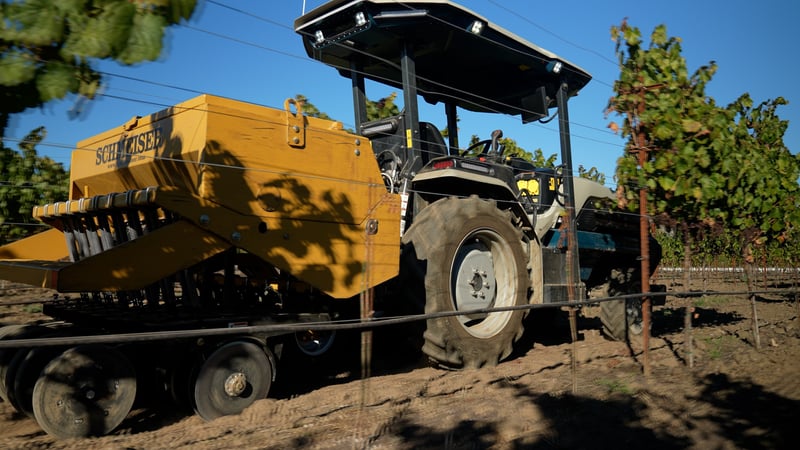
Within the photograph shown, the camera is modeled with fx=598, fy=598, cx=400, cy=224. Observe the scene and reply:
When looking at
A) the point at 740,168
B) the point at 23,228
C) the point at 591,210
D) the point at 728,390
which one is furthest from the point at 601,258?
the point at 23,228

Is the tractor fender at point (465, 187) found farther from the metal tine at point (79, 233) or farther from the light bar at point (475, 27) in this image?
the metal tine at point (79, 233)

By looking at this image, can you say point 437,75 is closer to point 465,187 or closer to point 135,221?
point 465,187

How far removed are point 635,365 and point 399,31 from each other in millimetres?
4013

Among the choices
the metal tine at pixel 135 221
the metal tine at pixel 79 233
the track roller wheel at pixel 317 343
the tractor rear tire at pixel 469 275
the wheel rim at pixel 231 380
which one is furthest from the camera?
the tractor rear tire at pixel 469 275

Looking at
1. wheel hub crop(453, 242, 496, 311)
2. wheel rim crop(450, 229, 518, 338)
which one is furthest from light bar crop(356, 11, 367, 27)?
wheel hub crop(453, 242, 496, 311)

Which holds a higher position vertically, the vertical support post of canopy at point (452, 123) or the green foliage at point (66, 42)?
the vertical support post of canopy at point (452, 123)

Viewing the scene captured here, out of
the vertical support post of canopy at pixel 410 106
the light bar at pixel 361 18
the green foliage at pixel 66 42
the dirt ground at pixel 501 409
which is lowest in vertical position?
the dirt ground at pixel 501 409

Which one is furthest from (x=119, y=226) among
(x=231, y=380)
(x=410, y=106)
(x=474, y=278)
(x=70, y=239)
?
(x=474, y=278)

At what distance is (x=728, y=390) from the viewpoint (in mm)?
4969

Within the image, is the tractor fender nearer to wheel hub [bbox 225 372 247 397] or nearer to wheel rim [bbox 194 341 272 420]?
wheel rim [bbox 194 341 272 420]

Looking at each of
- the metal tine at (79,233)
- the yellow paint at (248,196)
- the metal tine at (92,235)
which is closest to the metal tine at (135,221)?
the yellow paint at (248,196)

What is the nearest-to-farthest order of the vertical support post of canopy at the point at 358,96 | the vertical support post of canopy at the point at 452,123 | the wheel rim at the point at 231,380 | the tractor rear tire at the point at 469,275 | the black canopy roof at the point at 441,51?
the wheel rim at the point at 231,380
the tractor rear tire at the point at 469,275
the black canopy roof at the point at 441,51
the vertical support post of canopy at the point at 358,96
the vertical support post of canopy at the point at 452,123

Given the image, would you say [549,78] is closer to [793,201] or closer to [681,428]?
[681,428]

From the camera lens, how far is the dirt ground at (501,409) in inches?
140
